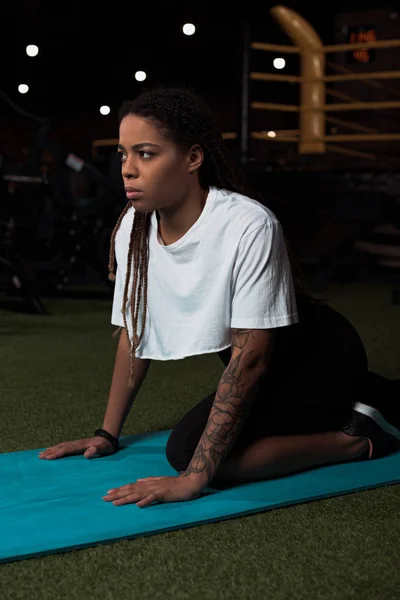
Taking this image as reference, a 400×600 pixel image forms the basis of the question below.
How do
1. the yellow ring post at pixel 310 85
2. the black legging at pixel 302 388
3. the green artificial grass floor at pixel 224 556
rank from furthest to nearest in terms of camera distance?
the yellow ring post at pixel 310 85, the black legging at pixel 302 388, the green artificial grass floor at pixel 224 556

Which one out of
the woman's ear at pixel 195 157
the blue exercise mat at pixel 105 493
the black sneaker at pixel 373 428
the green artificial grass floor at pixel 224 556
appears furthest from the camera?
the black sneaker at pixel 373 428

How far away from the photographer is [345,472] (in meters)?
1.76

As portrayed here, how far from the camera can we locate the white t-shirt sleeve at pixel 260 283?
156 centimetres

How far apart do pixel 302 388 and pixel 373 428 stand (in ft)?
0.68

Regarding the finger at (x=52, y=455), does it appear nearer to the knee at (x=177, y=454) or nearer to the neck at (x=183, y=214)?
the knee at (x=177, y=454)

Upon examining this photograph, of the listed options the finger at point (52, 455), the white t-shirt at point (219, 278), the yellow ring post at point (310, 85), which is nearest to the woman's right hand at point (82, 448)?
the finger at point (52, 455)

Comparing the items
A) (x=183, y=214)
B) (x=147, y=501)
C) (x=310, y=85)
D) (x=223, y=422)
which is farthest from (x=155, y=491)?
(x=310, y=85)

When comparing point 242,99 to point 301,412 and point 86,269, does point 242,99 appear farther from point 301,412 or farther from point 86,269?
point 301,412

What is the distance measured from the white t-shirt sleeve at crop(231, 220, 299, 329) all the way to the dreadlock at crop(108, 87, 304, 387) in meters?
0.15

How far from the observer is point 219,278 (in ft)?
5.25

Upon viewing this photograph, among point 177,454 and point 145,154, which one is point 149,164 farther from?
point 177,454

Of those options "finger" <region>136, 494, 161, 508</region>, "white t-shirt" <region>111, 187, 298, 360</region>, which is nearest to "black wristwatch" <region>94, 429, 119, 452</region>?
"white t-shirt" <region>111, 187, 298, 360</region>

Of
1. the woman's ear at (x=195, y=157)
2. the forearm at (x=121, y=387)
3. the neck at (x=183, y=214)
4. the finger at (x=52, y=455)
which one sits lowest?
the finger at (x=52, y=455)

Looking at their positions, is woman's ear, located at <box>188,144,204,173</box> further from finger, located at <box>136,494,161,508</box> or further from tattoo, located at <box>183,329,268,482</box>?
finger, located at <box>136,494,161,508</box>
